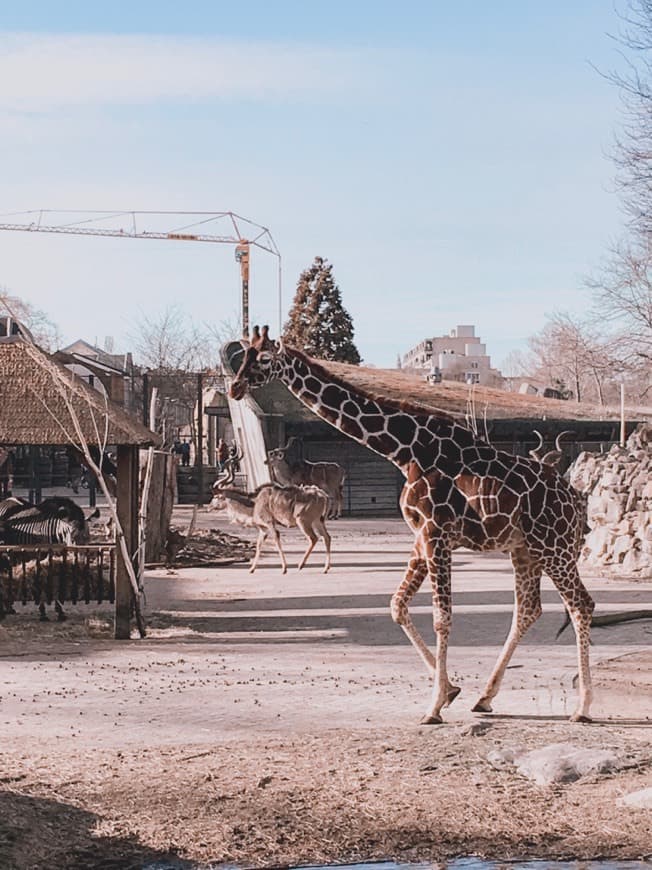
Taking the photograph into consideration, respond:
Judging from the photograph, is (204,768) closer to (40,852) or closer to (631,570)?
(40,852)

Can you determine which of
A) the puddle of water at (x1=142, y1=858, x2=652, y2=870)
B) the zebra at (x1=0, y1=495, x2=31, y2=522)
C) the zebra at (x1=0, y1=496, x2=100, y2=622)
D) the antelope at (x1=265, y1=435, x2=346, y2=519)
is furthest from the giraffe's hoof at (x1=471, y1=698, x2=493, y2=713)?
the antelope at (x1=265, y1=435, x2=346, y2=519)

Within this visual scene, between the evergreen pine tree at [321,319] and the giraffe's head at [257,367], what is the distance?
55911 millimetres

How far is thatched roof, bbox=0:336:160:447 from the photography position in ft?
50.7

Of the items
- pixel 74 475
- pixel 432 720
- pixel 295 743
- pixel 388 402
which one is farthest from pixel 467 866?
pixel 74 475

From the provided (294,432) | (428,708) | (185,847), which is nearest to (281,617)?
(428,708)

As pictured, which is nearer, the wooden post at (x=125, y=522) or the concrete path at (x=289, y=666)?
the concrete path at (x=289, y=666)

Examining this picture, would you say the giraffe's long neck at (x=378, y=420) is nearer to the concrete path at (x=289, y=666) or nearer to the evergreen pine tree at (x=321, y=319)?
the concrete path at (x=289, y=666)

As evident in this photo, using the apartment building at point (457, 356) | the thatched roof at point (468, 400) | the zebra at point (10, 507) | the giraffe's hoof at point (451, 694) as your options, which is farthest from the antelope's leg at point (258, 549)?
the apartment building at point (457, 356)

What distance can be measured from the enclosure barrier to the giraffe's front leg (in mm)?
6637

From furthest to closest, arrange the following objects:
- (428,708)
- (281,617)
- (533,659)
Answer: (281,617), (533,659), (428,708)

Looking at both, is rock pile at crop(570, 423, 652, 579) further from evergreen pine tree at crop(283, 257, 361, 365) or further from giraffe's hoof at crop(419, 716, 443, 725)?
evergreen pine tree at crop(283, 257, 361, 365)

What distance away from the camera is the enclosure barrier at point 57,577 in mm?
16125

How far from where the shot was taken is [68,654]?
1424 centimetres

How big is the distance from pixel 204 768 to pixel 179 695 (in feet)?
9.72
